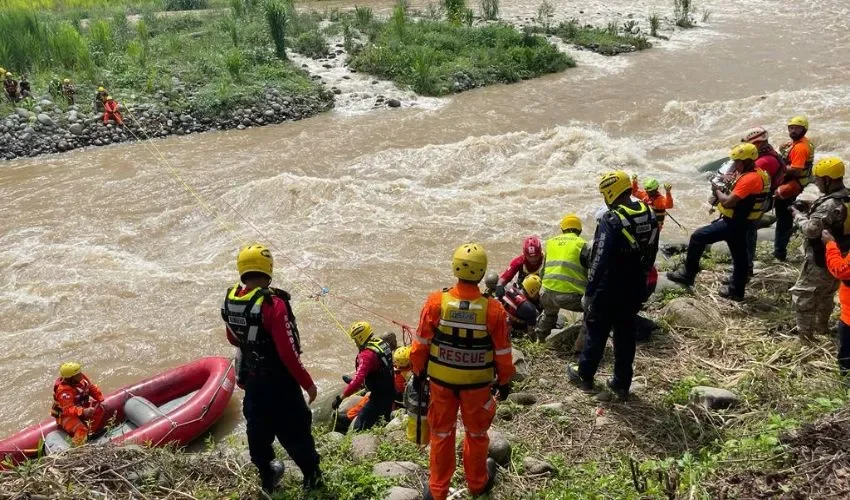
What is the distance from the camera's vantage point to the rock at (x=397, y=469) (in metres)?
4.20

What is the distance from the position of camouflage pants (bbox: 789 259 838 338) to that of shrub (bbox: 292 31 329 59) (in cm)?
1922

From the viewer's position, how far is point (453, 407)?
12.4 ft

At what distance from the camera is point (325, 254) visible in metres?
10.2

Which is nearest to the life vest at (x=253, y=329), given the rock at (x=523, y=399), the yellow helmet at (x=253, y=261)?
the yellow helmet at (x=253, y=261)

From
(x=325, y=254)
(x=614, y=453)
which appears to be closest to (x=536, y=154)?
(x=325, y=254)

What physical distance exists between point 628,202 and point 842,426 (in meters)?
1.81

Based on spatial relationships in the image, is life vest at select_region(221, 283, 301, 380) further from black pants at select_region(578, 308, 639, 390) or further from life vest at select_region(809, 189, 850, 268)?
life vest at select_region(809, 189, 850, 268)

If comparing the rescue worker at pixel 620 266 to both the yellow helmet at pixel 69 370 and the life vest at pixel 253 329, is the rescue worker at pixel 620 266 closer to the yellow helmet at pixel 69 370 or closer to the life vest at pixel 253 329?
the life vest at pixel 253 329

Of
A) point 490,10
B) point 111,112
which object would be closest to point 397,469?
point 111,112

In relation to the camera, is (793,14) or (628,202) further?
(793,14)

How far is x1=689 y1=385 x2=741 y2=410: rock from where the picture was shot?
179 inches

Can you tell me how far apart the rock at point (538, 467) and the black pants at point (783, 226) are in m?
4.35

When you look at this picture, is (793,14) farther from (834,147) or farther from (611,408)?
(611,408)

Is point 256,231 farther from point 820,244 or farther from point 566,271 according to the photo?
point 820,244
